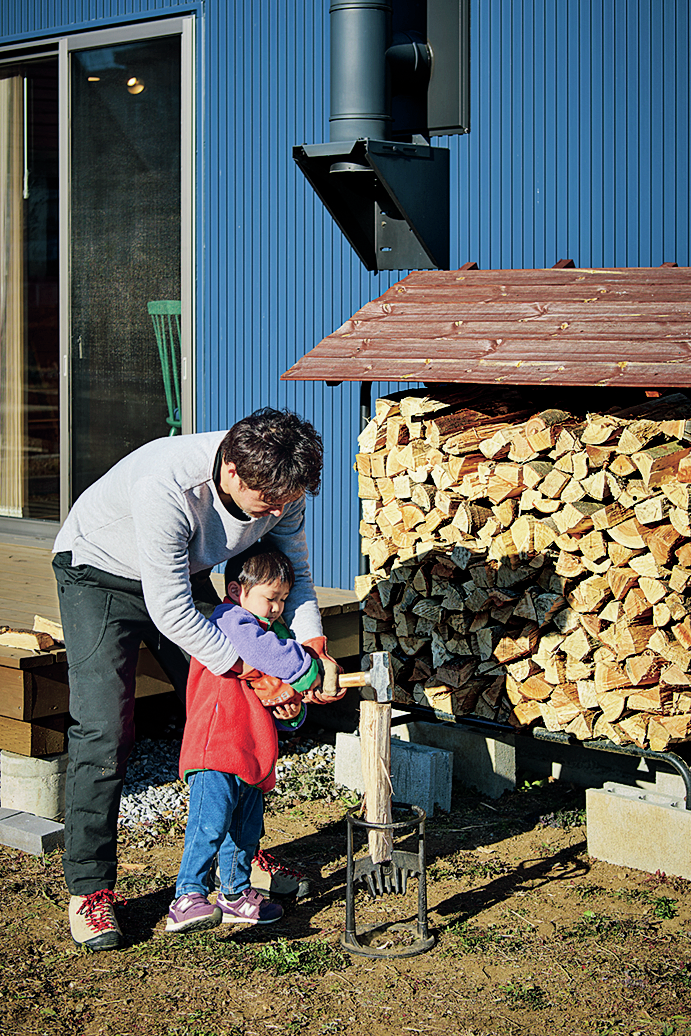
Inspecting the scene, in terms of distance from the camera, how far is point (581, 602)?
13.7 ft

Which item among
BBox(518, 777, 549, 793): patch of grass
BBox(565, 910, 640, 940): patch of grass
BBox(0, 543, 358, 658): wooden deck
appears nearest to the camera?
BBox(565, 910, 640, 940): patch of grass

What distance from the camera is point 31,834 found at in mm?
4188

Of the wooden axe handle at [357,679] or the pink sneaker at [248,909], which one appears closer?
the wooden axe handle at [357,679]

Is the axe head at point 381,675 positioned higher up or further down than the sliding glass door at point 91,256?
further down

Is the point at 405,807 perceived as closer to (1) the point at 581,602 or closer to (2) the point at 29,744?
(1) the point at 581,602

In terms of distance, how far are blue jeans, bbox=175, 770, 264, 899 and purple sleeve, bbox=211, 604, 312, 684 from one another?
374mm

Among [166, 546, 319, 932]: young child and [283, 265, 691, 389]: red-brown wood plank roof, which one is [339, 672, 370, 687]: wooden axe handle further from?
[283, 265, 691, 389]: red-brown wood plank roof

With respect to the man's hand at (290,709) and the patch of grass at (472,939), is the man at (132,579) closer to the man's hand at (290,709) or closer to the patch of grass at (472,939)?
the man's hand at (290,709)

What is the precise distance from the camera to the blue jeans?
348cm

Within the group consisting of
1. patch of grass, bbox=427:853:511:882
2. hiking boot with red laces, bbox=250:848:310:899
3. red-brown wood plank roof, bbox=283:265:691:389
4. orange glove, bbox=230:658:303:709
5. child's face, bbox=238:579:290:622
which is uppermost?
red-brown wood plank roof, bbox=283:265:691:389

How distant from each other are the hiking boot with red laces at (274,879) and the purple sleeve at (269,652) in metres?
0.80

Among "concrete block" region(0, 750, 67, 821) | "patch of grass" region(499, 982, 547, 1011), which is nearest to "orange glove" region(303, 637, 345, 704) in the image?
"patch of grass" region(499, 982, 547, 1011)

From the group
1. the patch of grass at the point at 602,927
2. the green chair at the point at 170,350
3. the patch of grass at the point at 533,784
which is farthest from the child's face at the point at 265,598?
the green chair at the point at 170,350

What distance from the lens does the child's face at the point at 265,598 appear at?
141 inches
